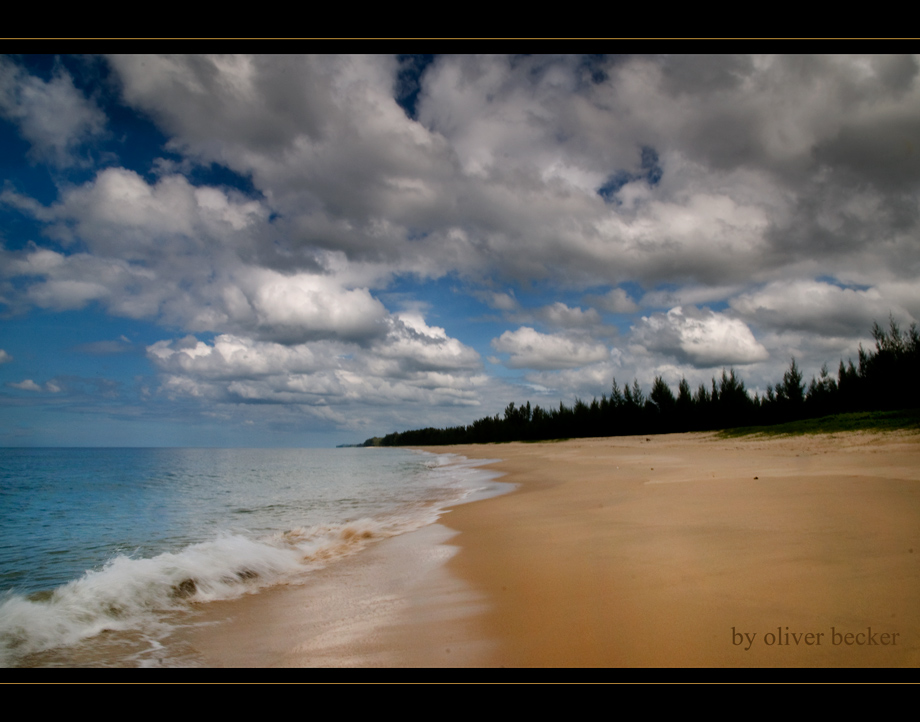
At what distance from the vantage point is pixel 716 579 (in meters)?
3.84

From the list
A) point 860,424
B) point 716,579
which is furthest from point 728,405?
point 716,579

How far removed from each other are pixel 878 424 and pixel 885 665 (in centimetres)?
2392

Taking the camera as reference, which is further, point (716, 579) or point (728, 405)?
point (728, 405)

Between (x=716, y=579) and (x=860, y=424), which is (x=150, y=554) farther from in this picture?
(x=860, y=424)

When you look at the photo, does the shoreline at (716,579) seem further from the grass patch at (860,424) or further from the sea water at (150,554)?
the grass patch at (860,424)

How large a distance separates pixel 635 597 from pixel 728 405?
5659 centimetres

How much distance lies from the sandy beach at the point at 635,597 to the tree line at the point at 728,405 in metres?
11.1

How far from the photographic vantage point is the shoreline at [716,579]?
2.89 m

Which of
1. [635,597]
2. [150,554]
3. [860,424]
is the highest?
[635,597]

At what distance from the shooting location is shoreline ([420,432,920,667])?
9.47 ft

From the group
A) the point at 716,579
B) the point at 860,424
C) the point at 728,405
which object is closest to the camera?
the point at 716,579

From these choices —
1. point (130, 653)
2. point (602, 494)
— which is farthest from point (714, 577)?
point (602, 494)

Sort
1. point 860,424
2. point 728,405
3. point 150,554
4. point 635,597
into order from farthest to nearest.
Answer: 1. point 728,405
2. point 860,424
3. point 150,554
4. point 635,597
